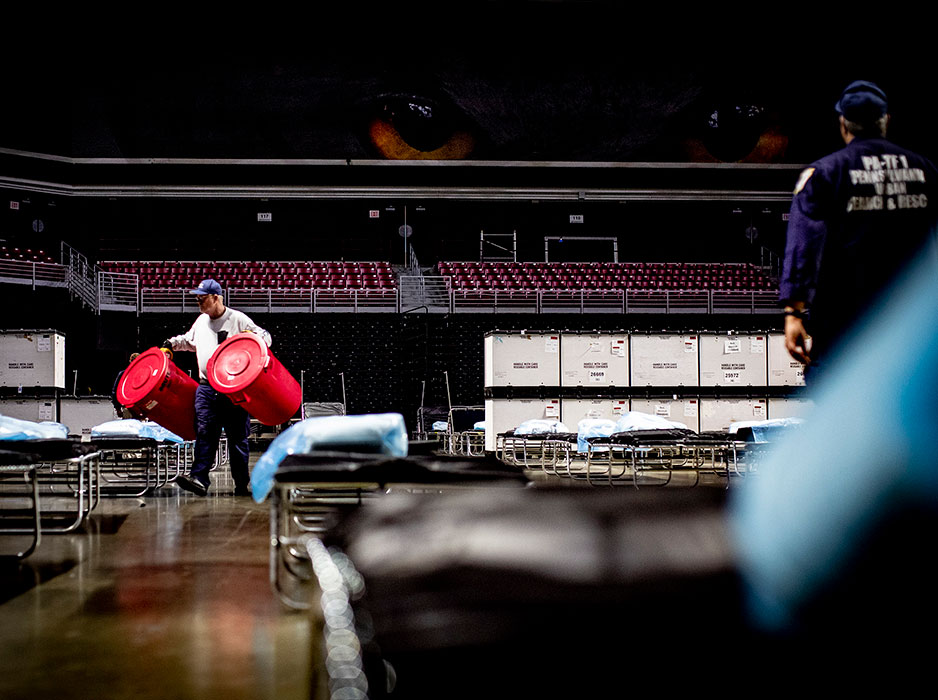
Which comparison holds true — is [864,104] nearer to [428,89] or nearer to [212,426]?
[212,426]

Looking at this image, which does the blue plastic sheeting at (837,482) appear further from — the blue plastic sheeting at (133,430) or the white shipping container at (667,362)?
the white shipping container at (667,362)

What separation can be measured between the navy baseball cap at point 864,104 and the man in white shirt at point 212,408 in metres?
3.68

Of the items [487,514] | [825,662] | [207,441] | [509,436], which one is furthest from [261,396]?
[825,662]

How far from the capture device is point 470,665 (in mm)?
680

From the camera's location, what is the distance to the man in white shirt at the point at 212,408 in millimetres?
5023

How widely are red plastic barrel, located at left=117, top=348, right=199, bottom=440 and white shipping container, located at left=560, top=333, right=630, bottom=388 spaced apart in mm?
4408

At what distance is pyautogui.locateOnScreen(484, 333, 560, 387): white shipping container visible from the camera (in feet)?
26.9

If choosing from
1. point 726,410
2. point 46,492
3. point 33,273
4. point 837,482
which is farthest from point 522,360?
point 33,273

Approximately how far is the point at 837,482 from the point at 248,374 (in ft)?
12.5

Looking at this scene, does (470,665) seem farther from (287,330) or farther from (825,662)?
(287,330)

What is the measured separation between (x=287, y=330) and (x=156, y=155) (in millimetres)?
5613

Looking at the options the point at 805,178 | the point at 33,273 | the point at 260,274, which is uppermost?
the point at 260,274

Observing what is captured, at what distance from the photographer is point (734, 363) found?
325 inches

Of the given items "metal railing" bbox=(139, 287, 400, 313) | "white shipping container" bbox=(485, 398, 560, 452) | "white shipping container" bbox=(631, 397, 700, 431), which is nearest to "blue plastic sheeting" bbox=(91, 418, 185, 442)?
"white shipping container" bbox=(485, 398, 560, 452)
